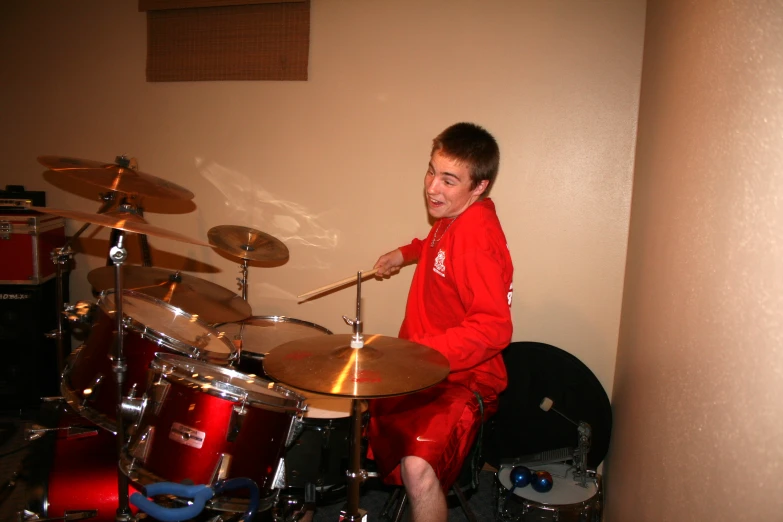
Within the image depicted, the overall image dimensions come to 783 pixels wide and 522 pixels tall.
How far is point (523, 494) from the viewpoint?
6.69 feet

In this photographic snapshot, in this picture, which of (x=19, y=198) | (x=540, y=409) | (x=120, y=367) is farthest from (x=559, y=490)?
(x=19, y=198)

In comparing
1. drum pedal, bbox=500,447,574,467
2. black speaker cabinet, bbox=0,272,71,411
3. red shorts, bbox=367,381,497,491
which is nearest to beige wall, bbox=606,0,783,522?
drum pedal, bbox=500,447,574,467

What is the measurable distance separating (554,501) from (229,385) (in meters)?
1.28

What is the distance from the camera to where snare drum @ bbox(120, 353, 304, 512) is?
1522 millimetres

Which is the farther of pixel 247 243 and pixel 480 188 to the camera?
pixel 247 243

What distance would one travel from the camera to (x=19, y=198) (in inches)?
119

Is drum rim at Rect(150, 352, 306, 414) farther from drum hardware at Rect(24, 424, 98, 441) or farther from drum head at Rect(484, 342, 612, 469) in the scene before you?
drum head at Rect(484, 342, 612, 469)

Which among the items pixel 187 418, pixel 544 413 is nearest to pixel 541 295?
pixel 544 413

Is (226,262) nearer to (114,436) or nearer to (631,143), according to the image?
(114,436)

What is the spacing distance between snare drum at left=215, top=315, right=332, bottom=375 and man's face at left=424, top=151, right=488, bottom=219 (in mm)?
862

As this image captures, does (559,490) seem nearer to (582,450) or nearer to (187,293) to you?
(582,450)

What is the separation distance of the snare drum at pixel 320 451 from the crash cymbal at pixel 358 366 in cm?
41

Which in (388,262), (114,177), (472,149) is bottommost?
(388,262)

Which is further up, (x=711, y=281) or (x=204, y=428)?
(x=711, y=281)
